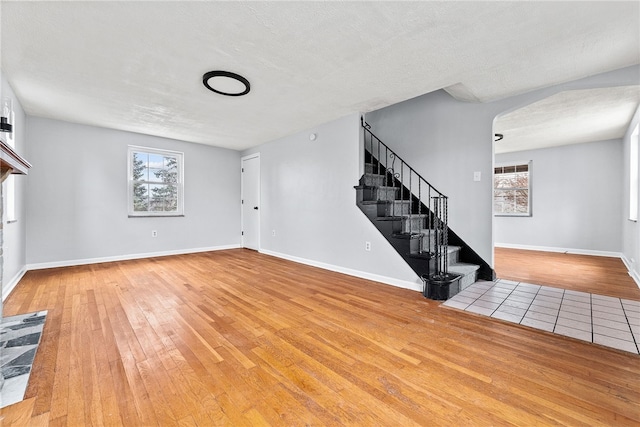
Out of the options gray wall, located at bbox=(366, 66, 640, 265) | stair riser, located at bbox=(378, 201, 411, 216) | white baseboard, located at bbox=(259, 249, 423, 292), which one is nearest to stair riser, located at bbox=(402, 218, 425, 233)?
stair riser, located at bbox=(378, 201, 411, 216)

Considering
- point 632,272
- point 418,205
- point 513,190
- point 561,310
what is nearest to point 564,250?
point 513,190

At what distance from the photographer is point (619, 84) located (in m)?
2.55

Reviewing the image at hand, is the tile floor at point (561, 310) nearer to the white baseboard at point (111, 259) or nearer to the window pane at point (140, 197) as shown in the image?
the white baseboard at point (111, 259)

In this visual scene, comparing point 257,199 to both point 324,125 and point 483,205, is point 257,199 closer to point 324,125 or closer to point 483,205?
point 324,125

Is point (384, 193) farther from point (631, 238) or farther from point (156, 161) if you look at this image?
point (156, 161)

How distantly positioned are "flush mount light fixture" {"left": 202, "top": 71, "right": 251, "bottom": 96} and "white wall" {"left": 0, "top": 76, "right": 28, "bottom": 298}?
78.9 inches

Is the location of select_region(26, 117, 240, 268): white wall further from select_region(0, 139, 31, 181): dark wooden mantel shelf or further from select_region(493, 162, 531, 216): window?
select_region(493, 162, 531, 216): window

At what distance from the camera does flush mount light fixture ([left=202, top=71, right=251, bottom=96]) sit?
2653 mm

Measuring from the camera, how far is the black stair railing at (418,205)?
314cm

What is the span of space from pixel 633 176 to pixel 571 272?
1.68 meters

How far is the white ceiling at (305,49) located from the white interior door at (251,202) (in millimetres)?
2504

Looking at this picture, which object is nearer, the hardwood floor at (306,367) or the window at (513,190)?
the hardwood floor at (306,367)

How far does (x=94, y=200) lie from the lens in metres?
4.59

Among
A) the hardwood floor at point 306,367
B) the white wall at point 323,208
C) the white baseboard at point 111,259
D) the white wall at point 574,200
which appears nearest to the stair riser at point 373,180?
the white wall at point 323,208
